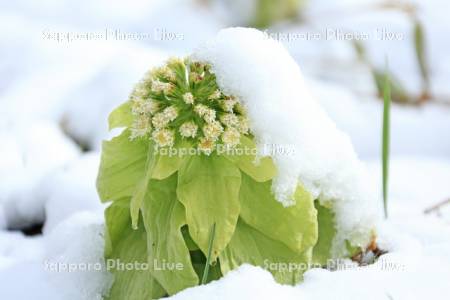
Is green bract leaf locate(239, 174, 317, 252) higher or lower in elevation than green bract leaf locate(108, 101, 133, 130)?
lower

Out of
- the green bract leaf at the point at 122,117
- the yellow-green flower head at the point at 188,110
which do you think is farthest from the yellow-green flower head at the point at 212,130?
the green bract leaf at the point at 122,117

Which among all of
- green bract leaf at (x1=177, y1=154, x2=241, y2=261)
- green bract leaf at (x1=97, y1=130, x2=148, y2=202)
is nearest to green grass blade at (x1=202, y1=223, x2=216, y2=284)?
green bract leaf at (x1=177, y1=154, x2=241, y2=261)

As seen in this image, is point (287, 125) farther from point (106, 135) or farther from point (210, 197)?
point (106, 135)

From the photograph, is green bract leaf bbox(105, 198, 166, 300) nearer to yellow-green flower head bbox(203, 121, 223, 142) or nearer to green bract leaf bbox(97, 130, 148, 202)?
green bract leaf bbox(97, 130, 148, 202)

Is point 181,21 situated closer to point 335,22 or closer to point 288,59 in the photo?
point 335,22

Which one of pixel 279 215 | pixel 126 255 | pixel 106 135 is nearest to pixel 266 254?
pixel 279 215

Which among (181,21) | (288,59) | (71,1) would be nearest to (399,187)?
(288,59)
